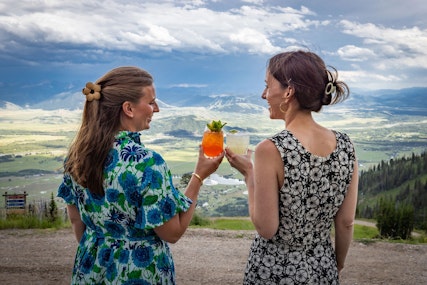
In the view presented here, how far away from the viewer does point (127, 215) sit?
2635 mm

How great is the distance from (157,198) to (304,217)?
81 centimetres

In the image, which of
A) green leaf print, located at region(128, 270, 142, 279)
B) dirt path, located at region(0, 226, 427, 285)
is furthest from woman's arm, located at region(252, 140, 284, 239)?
dirt path, located at region(0, 226, 427, 285)

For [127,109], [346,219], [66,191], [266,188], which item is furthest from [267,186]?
[66,191]

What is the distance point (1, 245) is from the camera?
408 inches

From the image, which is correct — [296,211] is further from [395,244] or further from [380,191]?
[380,191]

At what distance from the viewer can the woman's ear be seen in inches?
104

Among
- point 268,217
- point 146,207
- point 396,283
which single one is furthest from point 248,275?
point 396,283

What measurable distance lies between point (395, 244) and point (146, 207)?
10.0 metres

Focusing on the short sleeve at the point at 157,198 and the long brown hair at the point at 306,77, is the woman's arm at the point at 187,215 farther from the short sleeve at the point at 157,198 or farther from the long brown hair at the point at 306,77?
the long brown hair at the point at 306,77

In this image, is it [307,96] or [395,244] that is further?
[395,244]

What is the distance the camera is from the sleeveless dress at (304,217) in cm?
264

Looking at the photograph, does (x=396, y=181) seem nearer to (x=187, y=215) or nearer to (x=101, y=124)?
(x=187, y=215)

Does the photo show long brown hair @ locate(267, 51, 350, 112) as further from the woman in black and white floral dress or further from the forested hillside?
the forested hillside

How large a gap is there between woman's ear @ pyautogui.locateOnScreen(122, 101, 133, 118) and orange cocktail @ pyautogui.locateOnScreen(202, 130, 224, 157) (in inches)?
30.2
